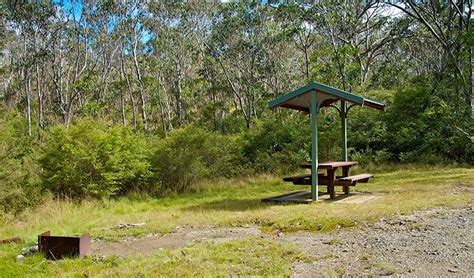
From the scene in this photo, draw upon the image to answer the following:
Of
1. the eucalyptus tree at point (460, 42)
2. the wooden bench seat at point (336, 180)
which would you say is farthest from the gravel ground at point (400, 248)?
the eucalyptus tree at point (460, 42)

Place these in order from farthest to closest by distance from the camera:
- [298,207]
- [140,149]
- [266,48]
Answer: [266,48]
[140,149]
[298,207]

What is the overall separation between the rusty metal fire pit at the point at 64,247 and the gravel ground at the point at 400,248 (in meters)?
2.66

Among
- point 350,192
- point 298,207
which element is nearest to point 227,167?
point 350,192

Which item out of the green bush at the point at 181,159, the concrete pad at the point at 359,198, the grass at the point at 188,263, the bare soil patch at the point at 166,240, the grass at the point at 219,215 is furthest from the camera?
the green bush at the point at 181,159

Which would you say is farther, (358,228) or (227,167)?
(227,167)

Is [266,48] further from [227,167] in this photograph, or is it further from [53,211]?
[53,211]

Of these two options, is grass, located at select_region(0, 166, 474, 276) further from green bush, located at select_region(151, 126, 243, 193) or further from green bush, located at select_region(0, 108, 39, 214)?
green bush, located at select_region(151, 126, 243, 193)

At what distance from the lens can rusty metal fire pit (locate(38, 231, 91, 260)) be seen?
554 cm

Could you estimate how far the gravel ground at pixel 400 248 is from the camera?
4327 mm

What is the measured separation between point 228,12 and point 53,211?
24.0 metres

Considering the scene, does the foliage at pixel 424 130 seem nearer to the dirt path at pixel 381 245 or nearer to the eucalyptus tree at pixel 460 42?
the eucalyptus tree at pixel 460 42

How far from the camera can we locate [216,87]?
3503 centimetres

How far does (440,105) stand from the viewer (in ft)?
49.8

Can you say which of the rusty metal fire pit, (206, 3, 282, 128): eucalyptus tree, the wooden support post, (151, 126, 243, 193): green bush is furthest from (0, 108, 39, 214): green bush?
(206, 3, 282, 128): eucalyptus tree
